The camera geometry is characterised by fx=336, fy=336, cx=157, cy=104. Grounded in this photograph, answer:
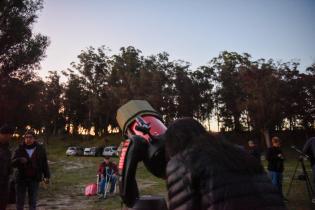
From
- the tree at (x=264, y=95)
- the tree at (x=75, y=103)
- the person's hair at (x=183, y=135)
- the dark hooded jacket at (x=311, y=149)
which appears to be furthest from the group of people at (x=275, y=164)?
the tree at (x=75, y=103)

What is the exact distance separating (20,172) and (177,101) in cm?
4540

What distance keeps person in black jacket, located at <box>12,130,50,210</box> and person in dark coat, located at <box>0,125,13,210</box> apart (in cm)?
97

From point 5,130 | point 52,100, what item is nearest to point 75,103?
point 52,100

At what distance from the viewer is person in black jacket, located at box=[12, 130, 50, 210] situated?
6602mm

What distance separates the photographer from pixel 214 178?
152 cm

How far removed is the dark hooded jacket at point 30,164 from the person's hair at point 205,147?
5.52m

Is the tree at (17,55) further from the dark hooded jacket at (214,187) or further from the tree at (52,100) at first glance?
the tree at (52,100)

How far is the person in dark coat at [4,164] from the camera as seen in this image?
5263 millimetres

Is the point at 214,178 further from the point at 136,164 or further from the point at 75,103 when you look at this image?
the point at 75,103

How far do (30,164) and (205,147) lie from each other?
19.3ft

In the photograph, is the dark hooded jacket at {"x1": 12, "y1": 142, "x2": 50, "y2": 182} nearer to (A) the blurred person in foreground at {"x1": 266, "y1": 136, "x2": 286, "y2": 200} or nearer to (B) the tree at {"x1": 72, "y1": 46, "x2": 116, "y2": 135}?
(A) the blurred person in foreground at {"x1": 266, "y1": 136, "x2": 286, "y2": 200}

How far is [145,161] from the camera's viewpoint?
7.79 feet

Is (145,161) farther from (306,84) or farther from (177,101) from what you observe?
(177,101)

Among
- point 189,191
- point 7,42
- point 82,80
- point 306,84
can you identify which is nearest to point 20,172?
point 189,191
